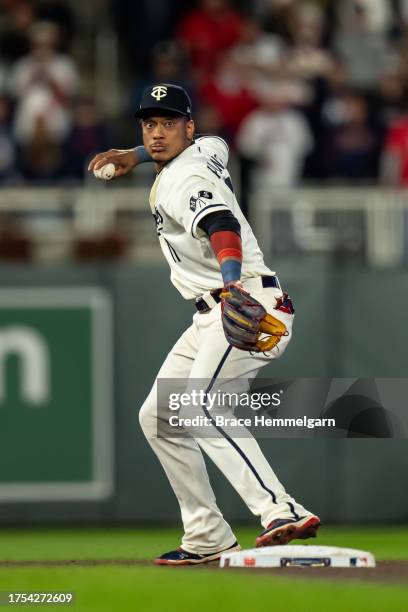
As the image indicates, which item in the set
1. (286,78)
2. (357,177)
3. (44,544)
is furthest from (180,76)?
(44,544)

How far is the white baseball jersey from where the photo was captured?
7.41 meters

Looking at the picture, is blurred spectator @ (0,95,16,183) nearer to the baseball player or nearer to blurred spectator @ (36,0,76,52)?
blurred spectator @ (36,0,76,52)

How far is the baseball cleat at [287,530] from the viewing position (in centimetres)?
736

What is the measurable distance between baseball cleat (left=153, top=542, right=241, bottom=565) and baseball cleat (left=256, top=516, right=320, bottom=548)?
0.54 meters

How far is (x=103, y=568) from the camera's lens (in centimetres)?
783

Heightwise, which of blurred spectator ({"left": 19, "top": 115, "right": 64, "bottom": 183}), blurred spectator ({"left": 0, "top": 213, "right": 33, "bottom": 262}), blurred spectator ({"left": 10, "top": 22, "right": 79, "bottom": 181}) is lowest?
blurred spectator ({"left": 0, "top": 213, "right": 33, "bottom": 262})

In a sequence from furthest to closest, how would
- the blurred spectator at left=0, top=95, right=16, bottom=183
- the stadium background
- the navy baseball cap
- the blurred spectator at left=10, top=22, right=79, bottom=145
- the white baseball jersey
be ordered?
the blurred spectator at left=10, top=22, right=79, bottom=145 < the blurred spectator at left=0, top=95, right=16, bottom=183 < the stadium background < the navy baseball cap < the white baseball jersey

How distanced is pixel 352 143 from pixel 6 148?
10.4 feet

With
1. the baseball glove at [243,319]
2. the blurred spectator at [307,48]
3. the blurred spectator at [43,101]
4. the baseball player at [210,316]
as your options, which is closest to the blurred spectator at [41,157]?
the blurred spectator at [43,101]

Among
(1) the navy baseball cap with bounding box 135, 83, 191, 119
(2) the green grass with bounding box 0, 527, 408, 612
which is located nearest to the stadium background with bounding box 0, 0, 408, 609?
(2) the green grass with bounding box 0, 527, 408, 612

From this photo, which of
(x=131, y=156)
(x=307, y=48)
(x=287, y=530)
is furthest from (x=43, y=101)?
(x=287, y=530)

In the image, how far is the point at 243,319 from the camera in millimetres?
7137

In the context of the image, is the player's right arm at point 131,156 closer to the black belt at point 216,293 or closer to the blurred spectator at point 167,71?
the black belt at point 216,293

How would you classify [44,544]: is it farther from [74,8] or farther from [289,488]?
[74,8]
